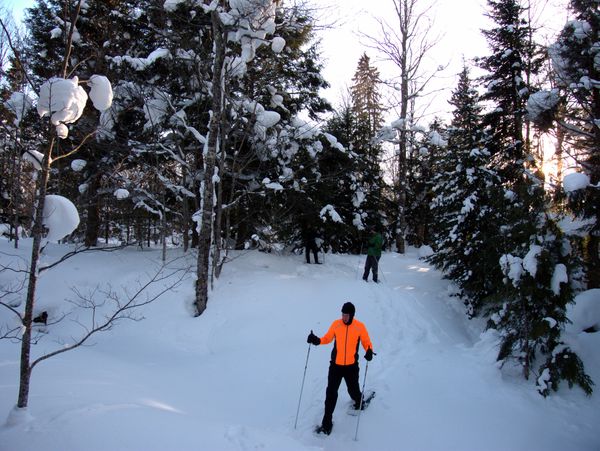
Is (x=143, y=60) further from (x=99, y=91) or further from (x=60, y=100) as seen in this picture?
(x=60, y=100)

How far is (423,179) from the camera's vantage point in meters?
26.5

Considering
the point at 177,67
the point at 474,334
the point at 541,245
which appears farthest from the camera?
the point at 177,67

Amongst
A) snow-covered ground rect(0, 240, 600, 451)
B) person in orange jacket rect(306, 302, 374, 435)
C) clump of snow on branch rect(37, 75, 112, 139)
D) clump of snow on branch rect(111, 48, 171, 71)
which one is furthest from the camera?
clump of snow on branch rect(111, 48, 171, 71)

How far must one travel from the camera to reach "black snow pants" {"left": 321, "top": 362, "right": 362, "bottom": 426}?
5578mm

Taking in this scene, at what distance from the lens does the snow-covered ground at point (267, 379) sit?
4.55 metres

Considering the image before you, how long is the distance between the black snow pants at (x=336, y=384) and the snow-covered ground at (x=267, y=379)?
11.4 inches

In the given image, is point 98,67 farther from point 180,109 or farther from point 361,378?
point 361,378

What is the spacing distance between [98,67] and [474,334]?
579 inches

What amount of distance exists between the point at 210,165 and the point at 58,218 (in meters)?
5.50

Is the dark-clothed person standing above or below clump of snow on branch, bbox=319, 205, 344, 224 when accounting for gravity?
below

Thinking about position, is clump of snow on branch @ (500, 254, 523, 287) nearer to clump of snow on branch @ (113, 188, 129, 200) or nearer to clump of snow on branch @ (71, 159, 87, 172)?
clump of snow on branch @ (113, 188, 129, 200)

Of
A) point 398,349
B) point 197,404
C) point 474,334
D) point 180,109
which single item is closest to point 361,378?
point 398,349

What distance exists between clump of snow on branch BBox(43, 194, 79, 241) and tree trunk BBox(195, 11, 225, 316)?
5.31 meters

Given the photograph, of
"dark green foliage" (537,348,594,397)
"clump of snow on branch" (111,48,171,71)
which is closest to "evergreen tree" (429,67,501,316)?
"dark green foliage" (537,348,594,397)
